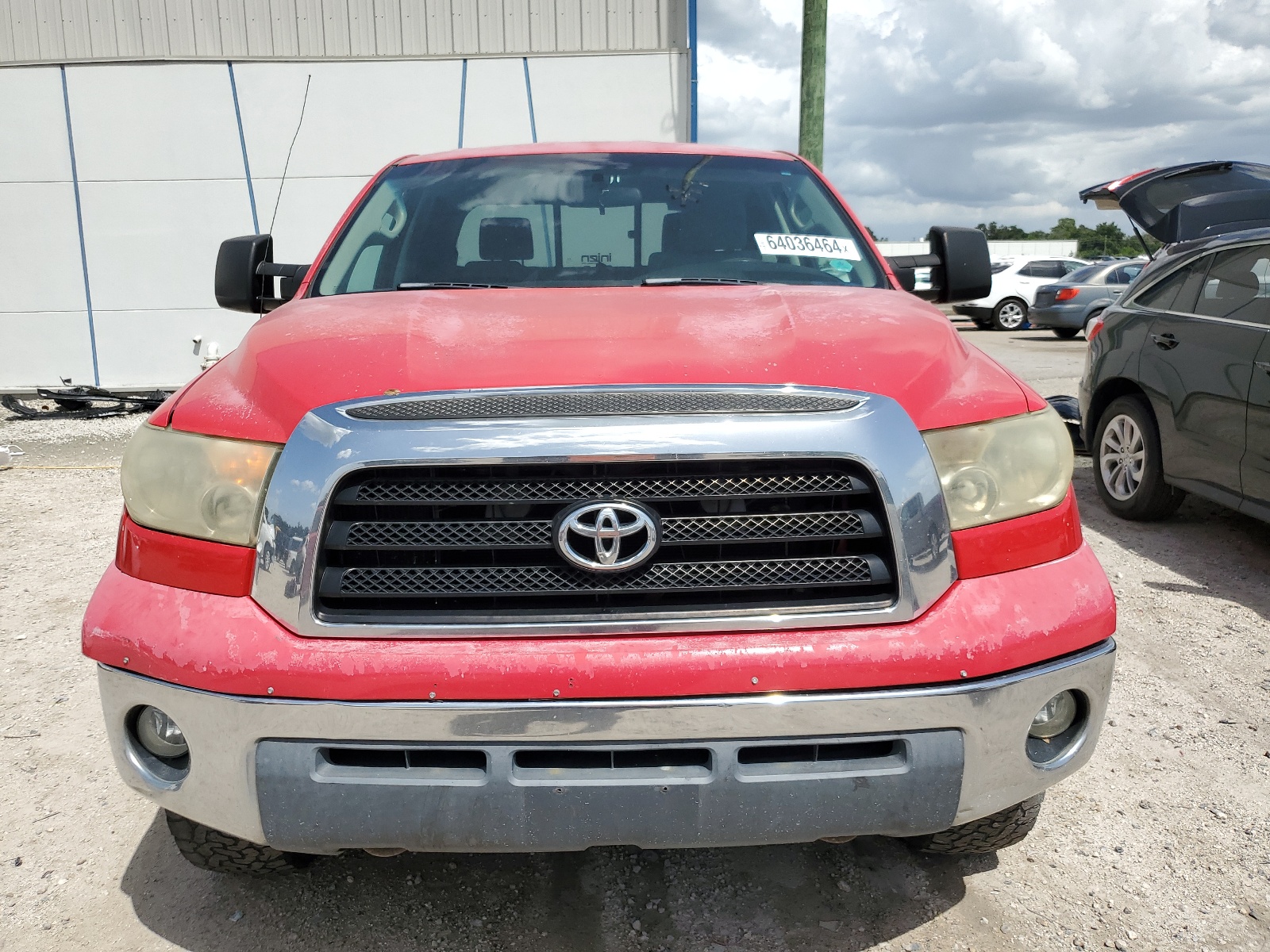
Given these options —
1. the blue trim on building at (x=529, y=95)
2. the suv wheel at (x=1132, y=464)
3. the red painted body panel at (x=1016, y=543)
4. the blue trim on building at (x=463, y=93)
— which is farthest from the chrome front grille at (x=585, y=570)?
the blue trim on building at (x=463, y=93)

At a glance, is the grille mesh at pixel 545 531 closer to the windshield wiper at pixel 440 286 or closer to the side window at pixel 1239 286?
the windshield wiper at pixel 440 286

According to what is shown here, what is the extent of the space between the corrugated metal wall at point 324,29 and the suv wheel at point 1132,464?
648cm

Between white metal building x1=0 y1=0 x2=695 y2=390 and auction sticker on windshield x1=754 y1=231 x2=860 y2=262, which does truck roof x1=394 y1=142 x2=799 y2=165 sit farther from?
white metal building x1=0 y1=0 x2=695 y2=390

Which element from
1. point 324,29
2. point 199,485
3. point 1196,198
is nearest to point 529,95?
point 324,29

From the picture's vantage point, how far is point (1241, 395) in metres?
4.58

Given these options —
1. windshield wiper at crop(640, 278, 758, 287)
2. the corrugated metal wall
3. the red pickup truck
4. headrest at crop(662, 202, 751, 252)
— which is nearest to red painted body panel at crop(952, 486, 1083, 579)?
the red pickup truck

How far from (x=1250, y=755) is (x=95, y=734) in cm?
365

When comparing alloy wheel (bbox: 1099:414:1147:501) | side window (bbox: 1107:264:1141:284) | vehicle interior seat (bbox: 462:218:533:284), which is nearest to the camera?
vehicle interior seat (bbox: 462:218:533:284)

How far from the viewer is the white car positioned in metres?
20.4

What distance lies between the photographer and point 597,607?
1.78 meters

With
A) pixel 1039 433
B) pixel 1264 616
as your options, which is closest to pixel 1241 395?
pixel 1264 616

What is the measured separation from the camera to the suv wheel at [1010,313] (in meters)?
20.6

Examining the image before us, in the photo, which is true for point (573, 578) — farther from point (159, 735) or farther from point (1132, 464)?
point (1132, 464)

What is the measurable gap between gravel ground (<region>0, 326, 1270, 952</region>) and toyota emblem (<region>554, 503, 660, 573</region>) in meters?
0.96
